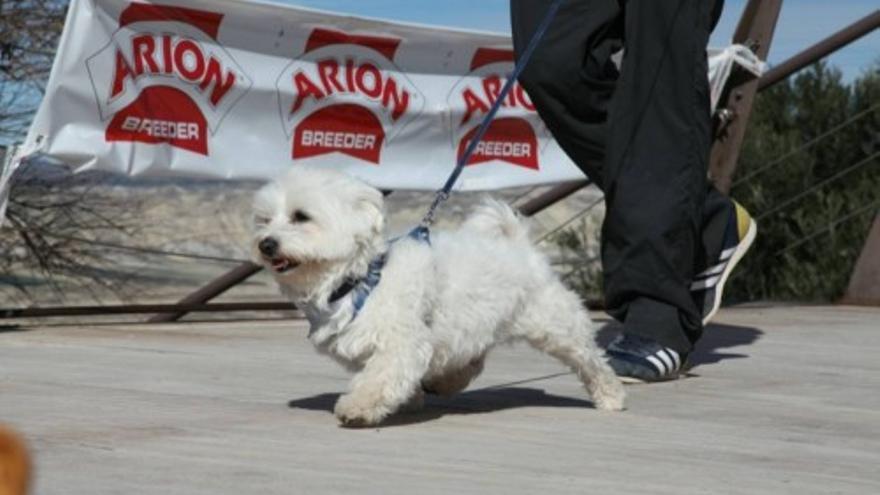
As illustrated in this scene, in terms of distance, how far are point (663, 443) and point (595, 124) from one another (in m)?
1.76

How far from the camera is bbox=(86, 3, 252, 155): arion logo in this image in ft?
21.8

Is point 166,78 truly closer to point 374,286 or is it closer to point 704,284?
point 704,284

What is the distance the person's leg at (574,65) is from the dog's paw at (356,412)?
1693 millimetres

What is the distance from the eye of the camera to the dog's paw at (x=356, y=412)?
4418 mm

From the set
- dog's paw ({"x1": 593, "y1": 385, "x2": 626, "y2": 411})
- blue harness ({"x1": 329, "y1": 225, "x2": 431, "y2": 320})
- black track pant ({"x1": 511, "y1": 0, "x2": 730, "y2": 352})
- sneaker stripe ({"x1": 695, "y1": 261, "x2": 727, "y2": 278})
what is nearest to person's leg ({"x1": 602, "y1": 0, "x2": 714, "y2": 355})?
black track pant ({"x1": 511, "y1": 0, "x2": 730, "y2": 352})

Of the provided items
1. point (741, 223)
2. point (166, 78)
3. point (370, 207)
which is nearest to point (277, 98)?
point (166, 78)

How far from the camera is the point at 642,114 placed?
5816 millimetres

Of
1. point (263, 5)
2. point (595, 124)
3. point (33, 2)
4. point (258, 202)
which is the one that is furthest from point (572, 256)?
point (258, 202)

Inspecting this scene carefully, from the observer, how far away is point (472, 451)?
163 inches

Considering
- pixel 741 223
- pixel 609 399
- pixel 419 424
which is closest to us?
pixel 419 424

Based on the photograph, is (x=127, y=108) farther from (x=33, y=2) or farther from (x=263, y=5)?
(x=33, y=2)

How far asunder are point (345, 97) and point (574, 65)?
5.94ft

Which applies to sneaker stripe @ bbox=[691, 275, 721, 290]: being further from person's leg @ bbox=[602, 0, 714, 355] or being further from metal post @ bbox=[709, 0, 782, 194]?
metal post @ bbox=[709, 0, 782, 194]

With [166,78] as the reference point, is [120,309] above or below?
below
